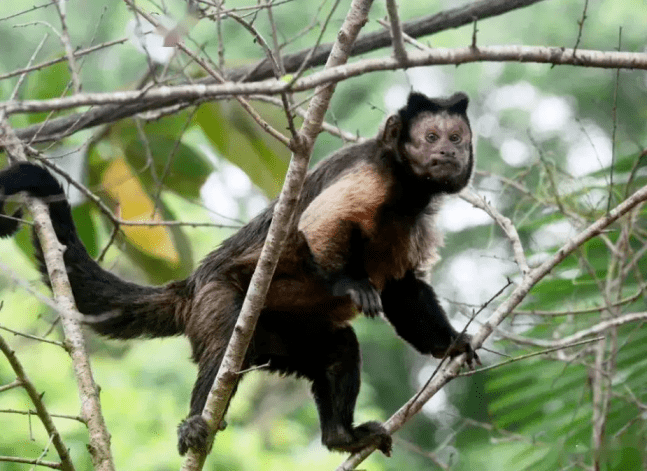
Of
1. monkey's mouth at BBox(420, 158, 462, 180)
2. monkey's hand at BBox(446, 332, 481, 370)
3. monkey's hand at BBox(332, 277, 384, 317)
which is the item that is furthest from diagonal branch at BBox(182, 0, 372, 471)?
monkey's mouth at BBox(420, 158, 462, 180)

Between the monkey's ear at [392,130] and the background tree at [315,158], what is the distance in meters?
0.10

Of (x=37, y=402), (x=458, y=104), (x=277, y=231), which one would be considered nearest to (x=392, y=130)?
(x=458, y=104)

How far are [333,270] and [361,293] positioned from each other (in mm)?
313

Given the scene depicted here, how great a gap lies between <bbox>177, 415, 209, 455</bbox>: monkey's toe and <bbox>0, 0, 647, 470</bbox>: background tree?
0.51 meters

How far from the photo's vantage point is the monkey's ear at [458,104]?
570 centimetres

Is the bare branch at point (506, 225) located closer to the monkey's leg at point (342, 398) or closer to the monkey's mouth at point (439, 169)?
the monkey's mouth at point (439, 169)

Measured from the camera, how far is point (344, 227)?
514 cm

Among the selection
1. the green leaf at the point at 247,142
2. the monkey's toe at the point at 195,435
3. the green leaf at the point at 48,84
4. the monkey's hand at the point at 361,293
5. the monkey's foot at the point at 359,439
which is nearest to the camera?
the monkey's toe at the point at 195,435

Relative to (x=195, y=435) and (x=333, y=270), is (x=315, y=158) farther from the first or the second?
(x=195, y=435)

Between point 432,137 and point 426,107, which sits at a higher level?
point 426,107

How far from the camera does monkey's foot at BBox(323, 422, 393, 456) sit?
531 centimetres

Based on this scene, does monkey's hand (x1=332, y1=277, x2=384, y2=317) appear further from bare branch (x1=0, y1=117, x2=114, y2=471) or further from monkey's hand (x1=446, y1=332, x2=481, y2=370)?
bare branch (x1=0, y1=117, x2=114, y2=471)

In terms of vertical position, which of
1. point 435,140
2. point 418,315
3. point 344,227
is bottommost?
point 418,315

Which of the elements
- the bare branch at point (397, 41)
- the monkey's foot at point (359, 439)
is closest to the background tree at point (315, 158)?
the bare branch at point (397, 41)
